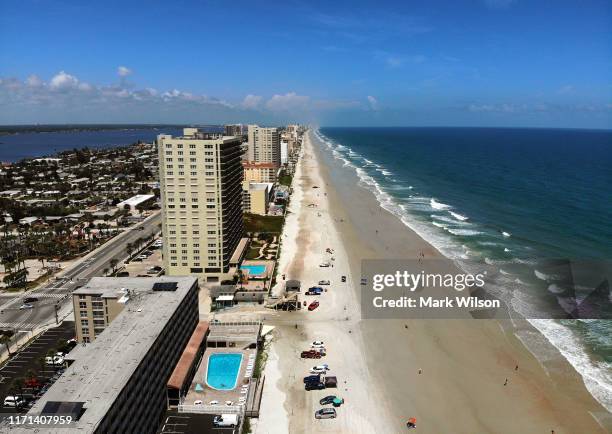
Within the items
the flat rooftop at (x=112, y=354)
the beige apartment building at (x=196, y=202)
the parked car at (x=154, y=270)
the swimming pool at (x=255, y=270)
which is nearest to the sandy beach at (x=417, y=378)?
the swimming pool at (x=255, y=270)

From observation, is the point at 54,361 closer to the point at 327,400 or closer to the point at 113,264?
the point at 327,400

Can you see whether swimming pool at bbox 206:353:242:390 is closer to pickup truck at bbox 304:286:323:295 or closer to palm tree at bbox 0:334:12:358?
pickup truck at bbox 304:286:323:295

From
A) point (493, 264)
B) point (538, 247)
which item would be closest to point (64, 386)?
point (493, 264)

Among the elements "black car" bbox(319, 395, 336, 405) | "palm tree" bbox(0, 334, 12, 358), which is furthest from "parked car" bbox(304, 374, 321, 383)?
"palm tree" bbox(0, 334, 12, 358)

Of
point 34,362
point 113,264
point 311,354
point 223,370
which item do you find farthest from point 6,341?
point 311,354

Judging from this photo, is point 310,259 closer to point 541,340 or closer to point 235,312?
point 235,312

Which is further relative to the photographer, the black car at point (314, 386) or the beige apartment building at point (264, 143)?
the beige apartment building at point (264, 143)

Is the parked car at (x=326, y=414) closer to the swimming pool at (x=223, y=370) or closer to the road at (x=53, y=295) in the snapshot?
the swimming pool at (x=223, y=370)
